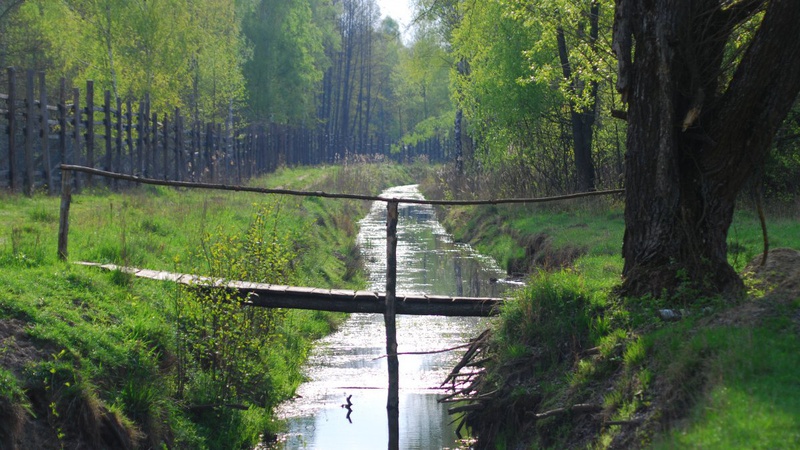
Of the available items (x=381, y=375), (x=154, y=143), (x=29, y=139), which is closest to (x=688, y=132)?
(x=381, y=375)

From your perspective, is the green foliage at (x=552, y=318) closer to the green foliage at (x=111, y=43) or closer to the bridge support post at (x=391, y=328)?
the bridge support post at (x=391, y=328)

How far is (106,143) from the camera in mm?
24141

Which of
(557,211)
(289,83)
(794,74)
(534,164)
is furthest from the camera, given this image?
(289,83)

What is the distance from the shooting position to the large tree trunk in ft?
26.9

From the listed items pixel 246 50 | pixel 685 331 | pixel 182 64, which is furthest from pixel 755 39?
pixel 246 50

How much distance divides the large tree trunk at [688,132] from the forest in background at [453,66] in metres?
0.44

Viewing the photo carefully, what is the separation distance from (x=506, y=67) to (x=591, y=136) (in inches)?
120

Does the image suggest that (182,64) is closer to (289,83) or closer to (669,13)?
(289,83)

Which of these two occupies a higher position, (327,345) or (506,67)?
(506,67)

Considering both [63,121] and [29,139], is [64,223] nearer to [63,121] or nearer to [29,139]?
[29,139]

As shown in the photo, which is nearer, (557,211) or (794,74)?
(794,74)

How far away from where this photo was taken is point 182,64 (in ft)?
121

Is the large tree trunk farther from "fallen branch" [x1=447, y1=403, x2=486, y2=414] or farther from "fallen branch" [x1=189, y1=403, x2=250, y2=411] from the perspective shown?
"fallen branch" [x1=189, y1=403, x2=250, y2=411]

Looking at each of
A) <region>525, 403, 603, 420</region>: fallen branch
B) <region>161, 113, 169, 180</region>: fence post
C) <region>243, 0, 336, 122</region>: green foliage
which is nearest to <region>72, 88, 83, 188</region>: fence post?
<region>161, 113, 169, 180</region>: fence post
